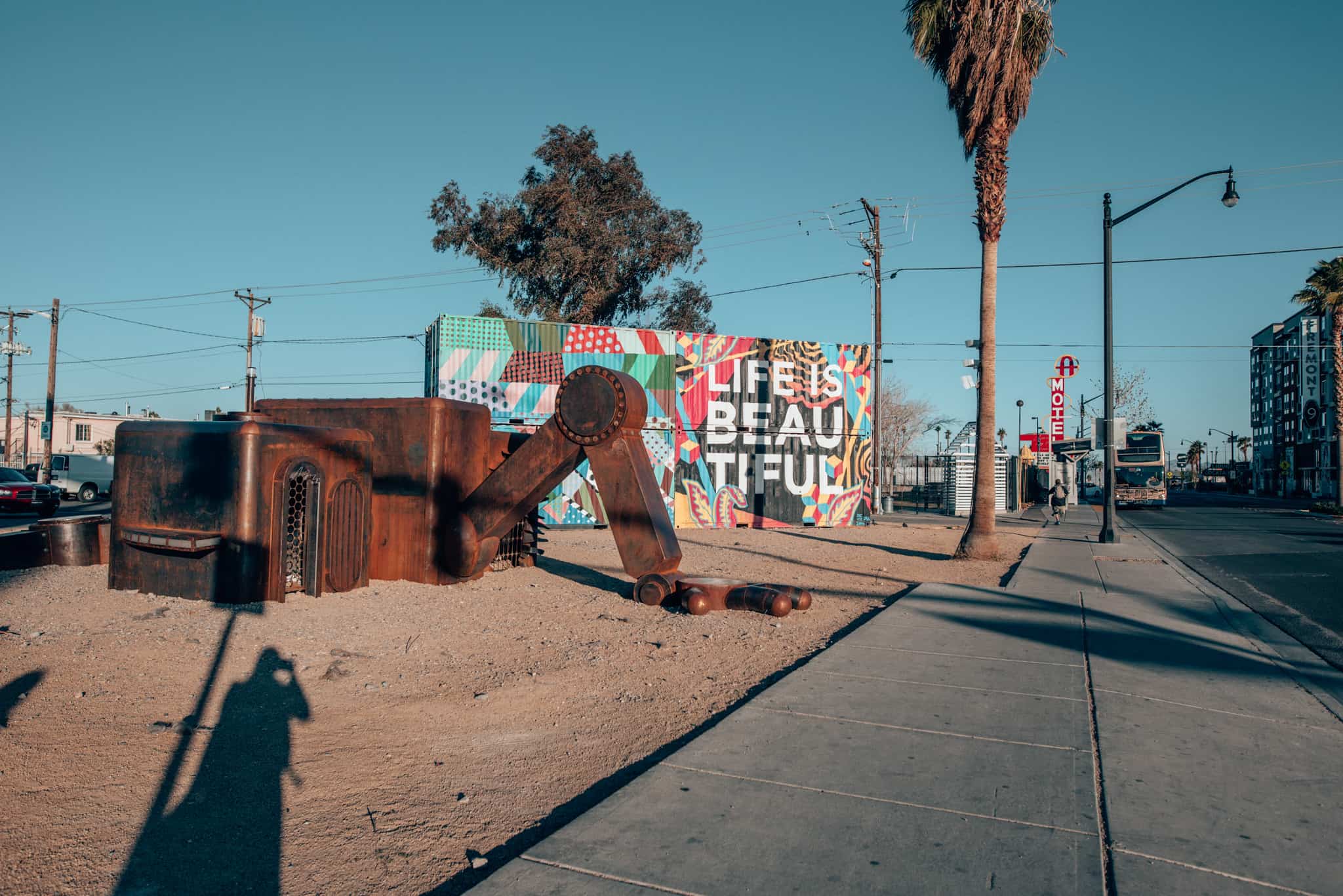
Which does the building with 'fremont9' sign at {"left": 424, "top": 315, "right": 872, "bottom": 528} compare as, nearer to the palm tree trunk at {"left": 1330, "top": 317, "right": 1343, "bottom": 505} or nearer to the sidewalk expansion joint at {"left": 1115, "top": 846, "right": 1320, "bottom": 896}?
the sidewalk expansion joint at {"left": 1115, "top": 846, "right": 1320, "bottom": 896}

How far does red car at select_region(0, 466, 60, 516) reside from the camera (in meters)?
24.5

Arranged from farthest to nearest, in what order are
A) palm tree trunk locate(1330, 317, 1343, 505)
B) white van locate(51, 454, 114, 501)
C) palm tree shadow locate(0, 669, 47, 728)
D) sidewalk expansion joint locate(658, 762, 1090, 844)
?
1. palm tree trunk locate(1330, 317, 1343, 505)
2. white van locate(51, 454, 114, 501)
3. palm tree shadow locate(0, 669, 47, 728)
4. sidewalk expansion joint locate(658, 762, 1090, 844)

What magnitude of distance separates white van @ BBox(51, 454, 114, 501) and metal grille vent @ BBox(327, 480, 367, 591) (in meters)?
30.8

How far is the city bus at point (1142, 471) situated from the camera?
4512 cm

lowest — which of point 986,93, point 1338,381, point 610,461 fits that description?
point 610,461

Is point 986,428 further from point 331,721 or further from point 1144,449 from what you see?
point 1144,449

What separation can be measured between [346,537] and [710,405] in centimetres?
1496

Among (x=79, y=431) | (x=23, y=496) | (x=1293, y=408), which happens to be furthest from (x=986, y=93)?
(x=79, y=431)

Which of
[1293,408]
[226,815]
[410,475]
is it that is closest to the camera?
[226,815]

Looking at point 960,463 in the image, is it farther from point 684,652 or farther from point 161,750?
point 161,750

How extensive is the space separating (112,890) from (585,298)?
1244 inches

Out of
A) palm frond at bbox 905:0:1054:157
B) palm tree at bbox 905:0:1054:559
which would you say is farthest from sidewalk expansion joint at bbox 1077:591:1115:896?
palm frond at bbox 905:0:1054:157

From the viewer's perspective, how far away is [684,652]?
7117mm

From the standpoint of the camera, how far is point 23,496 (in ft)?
81.5
